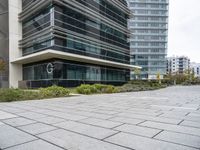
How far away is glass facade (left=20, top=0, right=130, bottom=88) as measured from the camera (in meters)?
27.9

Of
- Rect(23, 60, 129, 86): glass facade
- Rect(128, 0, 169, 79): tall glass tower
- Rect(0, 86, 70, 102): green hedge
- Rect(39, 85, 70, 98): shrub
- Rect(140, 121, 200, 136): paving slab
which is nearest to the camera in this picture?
Rect(140, 121, 200, 136): paving slab

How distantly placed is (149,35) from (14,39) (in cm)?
7622

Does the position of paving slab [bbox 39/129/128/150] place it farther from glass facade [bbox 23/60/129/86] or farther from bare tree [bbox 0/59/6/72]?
bare tree [bbox 0/59/6/72]

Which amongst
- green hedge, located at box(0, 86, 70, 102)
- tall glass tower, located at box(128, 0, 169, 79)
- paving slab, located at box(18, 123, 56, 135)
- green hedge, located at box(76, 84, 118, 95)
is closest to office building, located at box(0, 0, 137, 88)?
green hedge, located at box(76, 84, 118, 95)

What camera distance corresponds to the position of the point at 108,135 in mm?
4078

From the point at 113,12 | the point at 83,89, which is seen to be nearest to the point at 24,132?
the point at 83,89

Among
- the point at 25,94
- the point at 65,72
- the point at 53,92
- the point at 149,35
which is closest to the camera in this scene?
the point at 25,94

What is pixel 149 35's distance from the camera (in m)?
95.2

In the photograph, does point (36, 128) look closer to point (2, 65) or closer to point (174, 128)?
point (174, 128)

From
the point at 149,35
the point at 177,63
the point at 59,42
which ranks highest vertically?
the point at 149,35

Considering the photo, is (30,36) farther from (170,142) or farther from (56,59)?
(170,142)

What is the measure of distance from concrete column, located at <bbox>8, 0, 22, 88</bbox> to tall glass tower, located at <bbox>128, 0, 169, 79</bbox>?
219ft

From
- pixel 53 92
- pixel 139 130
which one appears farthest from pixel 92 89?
pixel 139 130

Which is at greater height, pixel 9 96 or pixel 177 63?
pixel 177 63
